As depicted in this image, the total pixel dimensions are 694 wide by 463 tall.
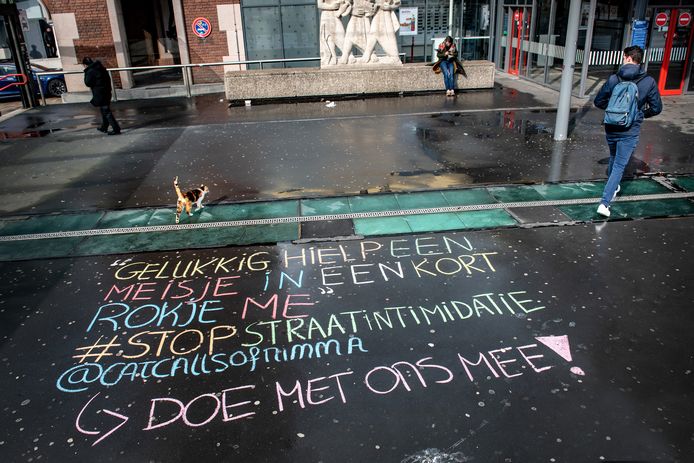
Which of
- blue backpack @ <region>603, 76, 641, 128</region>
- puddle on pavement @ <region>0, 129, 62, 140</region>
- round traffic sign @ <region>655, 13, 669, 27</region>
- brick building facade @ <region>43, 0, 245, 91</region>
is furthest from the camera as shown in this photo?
brick building facade @ <region>43, 0, 245, 91</region>

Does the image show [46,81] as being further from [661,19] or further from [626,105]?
[661,19]

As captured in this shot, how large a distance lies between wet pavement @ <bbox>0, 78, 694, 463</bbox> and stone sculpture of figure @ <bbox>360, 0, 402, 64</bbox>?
6.48 meters

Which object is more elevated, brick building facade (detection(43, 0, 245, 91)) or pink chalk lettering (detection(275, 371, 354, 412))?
brick building facade (detection(43, 0, 245, 91))

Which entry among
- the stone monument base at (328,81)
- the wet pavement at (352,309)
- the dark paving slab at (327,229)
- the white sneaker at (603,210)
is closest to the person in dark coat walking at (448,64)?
the stone monument base at (328,81)

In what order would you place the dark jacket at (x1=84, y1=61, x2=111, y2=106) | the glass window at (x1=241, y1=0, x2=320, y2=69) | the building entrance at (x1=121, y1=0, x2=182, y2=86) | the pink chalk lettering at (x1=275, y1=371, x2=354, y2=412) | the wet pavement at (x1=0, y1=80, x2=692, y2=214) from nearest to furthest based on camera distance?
1. the pink chalk lettering at (x1=275, y1=371, x2=354, y2=412)
2. the wet pavement at (x1=0, y1=80, x2=692, y2=214)
3. the dark jacket at (x1=84, y1=61, x2=111, y2=106)
4. the glass window at (x1=241, y1=0, x2=320, y2=69)
5. the building entrance at (x1=121, y1=0, x2=182, y2=86)

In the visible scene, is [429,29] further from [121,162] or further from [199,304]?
[199,304]


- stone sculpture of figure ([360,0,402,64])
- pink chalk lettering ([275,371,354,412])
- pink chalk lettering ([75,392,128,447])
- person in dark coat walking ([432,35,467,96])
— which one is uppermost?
stone sculpture of figure ([360,0,402,64])

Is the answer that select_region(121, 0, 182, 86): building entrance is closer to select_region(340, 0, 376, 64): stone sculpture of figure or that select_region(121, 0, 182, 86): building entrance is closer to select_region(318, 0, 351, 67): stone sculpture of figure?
select_region(318, 0, 351, 67): stone sculpture of figure

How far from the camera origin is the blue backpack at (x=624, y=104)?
6.23 meters

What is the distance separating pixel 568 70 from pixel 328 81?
278 inches

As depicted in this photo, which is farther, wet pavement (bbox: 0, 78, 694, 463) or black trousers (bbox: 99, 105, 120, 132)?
black trousers (bbox: 99, 105, 120, 132)

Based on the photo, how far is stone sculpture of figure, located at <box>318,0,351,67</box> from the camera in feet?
46.8

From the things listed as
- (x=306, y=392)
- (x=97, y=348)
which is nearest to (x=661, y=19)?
(x=306, y=392)

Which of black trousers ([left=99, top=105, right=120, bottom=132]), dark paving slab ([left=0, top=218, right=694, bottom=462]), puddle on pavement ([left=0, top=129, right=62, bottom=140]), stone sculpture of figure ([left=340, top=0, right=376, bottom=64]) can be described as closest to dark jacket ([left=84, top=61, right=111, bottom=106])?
black trousers ([left=99, top=105, right=120, bottom=132])
